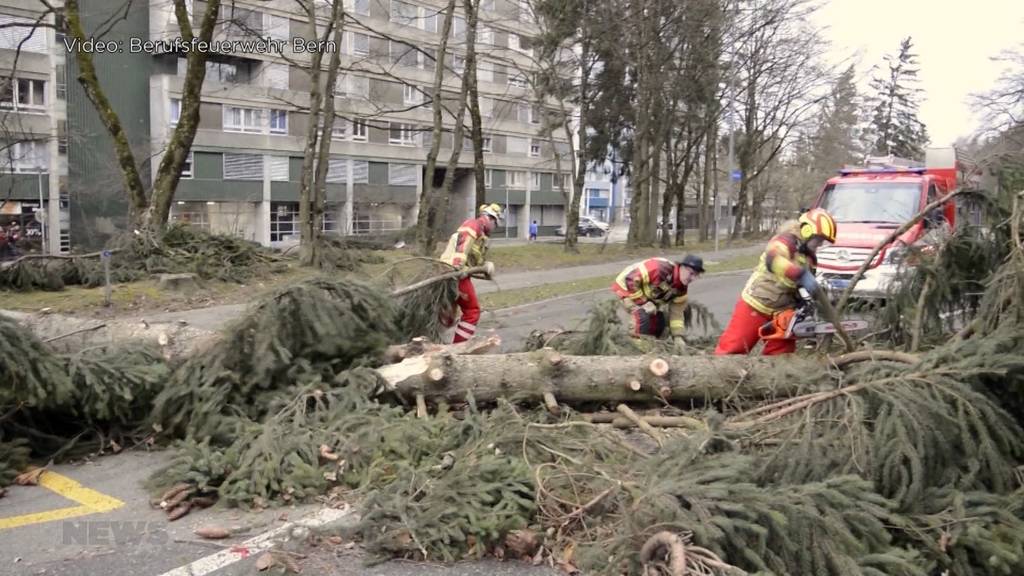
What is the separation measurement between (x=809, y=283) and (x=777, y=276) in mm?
512

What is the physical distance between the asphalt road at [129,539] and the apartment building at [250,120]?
2344 centimetres

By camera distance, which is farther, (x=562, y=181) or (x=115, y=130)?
(x=562, y=181)

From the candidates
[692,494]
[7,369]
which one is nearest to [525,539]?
[692,494]

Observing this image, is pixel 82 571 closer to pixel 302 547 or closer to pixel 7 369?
pixel 302 547

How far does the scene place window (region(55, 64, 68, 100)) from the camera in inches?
1415

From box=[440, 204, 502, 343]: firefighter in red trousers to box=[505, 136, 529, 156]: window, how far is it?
48.9 m

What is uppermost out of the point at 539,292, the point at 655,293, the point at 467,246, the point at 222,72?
the point at 222,72

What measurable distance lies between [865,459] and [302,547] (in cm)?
280

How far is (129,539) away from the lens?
4211 mm

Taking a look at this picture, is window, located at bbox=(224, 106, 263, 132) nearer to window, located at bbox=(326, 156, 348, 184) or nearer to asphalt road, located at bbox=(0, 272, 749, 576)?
window, located at bbox=(326, 156, 348, 184)

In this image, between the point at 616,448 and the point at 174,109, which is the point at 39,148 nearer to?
the point at 174,109

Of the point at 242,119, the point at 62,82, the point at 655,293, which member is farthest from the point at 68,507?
the point at 242,119

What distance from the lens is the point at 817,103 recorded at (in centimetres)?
3750

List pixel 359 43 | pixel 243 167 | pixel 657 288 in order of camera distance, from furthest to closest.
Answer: pixel 359 43 → pixel 243 167 → pixel 657 288
